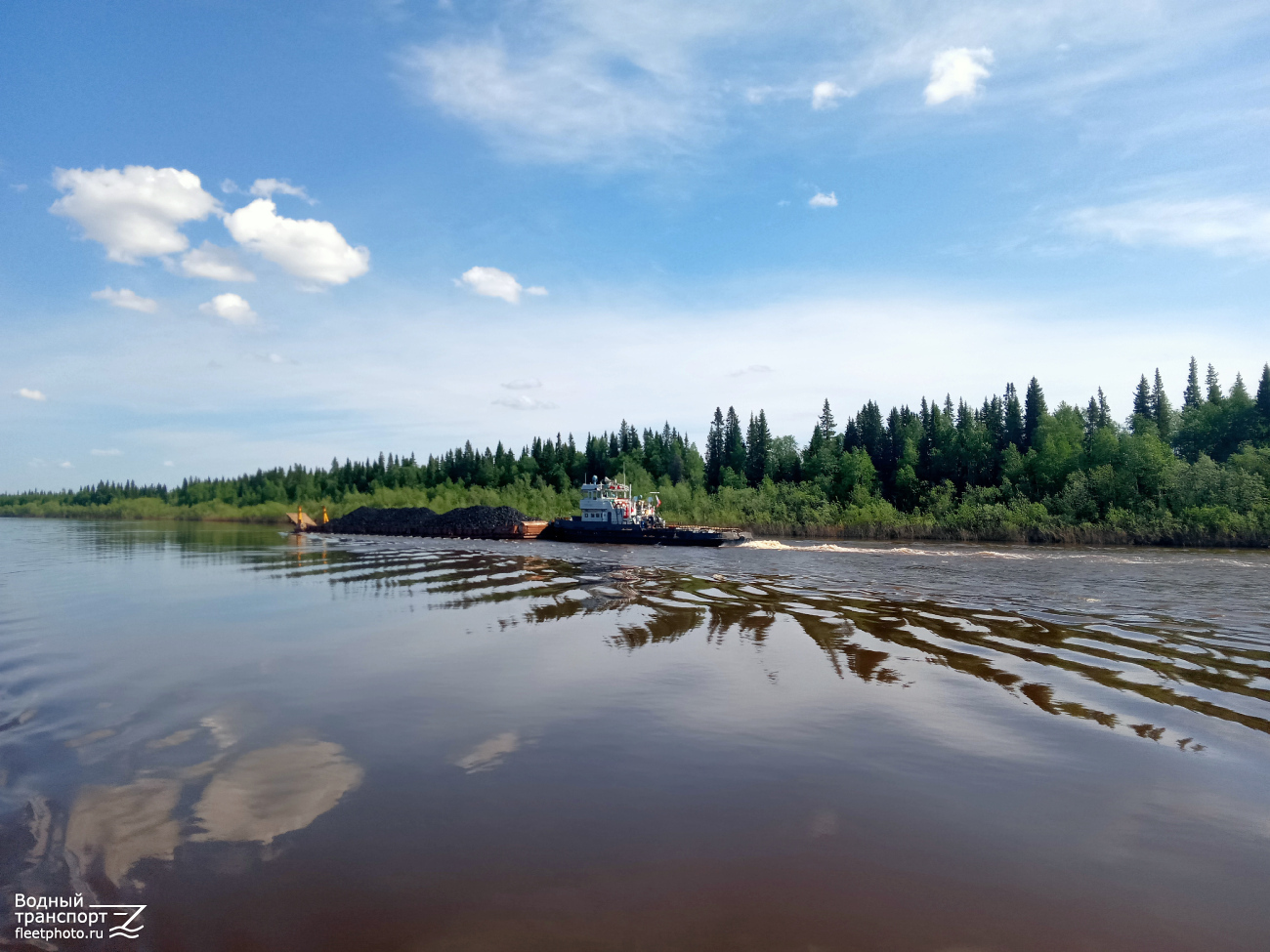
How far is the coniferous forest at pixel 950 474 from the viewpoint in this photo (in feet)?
239

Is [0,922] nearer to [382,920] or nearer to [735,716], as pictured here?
[382,920]

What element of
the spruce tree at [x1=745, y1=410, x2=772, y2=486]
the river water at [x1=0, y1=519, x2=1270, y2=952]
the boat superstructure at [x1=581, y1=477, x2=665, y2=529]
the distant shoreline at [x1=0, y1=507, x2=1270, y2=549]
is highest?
the spruce tree at [x1=745, y1=410, x2=772, y2=486]

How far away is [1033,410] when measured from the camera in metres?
110

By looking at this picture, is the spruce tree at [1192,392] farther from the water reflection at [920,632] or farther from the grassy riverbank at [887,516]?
the water reflection at [920,632]

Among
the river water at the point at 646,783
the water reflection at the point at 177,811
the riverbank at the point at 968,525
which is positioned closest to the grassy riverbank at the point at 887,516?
the riverbank at the point at 968,525

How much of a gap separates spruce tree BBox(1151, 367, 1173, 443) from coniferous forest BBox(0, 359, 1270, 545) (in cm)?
35

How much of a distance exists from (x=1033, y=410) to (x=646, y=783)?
12252 centimetres

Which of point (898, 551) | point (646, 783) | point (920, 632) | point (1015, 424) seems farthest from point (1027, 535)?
point (646, 783)

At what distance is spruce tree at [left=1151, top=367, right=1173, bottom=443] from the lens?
102512mm

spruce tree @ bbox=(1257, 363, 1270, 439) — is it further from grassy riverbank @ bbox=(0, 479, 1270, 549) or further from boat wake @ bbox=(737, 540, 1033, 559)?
boat wake @ bbox=(737, 540, 1033, 559)

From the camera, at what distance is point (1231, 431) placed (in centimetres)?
9262

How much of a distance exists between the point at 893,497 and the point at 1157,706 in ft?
355

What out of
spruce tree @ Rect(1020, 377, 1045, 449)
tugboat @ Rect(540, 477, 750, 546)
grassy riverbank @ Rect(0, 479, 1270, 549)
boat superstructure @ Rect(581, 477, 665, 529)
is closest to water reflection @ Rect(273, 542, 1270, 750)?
tugboat @ Rect(540, 477, 750, 546)

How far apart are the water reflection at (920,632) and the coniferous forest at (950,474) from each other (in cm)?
5562
